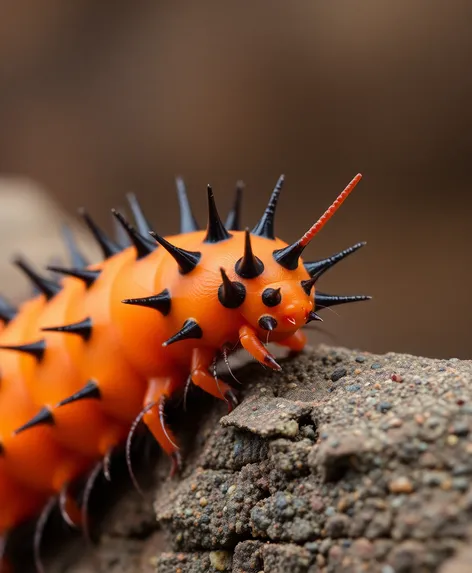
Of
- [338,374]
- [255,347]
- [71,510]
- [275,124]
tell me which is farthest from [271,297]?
[275,124]

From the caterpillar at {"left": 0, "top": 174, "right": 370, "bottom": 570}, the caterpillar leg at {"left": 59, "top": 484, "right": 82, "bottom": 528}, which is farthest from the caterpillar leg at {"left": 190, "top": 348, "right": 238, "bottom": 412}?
the caterpillar leg at {"left": 59, "top": 484, "right": 82, "bottom": 528}

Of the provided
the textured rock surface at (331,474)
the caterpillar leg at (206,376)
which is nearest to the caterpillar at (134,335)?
the caterpillar leg at (206,376)

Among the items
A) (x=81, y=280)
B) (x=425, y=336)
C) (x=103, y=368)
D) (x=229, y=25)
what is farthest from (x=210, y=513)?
(x=229, y=25)

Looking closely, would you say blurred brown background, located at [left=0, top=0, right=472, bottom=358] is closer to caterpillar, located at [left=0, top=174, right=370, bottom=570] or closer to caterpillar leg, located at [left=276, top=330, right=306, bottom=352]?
caterpillar, located at [left=0, top=174, right=370, bottom=570]

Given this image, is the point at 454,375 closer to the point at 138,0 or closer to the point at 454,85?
the point at 454,85

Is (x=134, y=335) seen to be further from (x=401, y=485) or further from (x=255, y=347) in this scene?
(x=401, y=485)

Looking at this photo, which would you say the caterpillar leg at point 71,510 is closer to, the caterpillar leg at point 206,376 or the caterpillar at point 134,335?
the caterpillar at point 134,335
